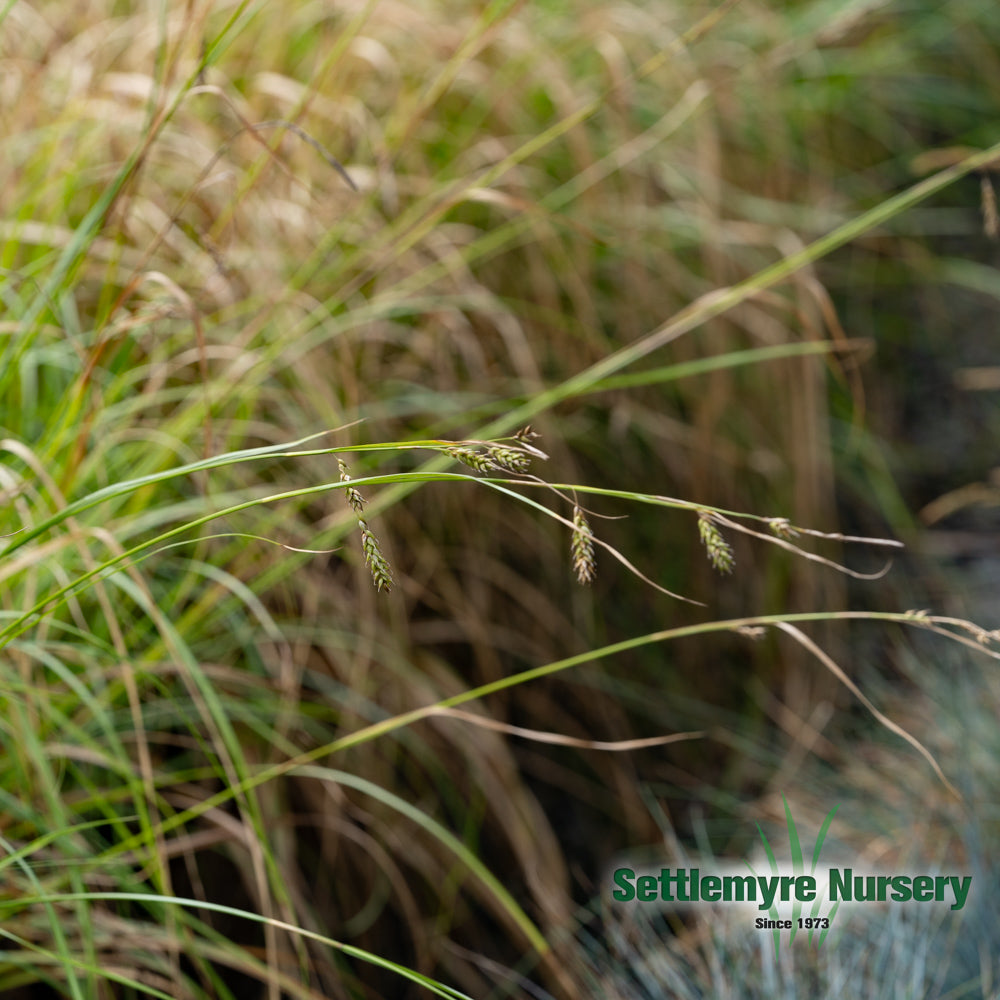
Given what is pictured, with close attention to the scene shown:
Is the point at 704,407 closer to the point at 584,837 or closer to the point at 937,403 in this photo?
the point at 584,837

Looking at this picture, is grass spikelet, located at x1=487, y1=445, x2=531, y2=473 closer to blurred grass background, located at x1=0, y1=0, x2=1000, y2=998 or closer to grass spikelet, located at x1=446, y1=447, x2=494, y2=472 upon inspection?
grass spikelet, located at x1=446, y1=447, x2=494, y2=472

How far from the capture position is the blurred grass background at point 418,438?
1.13 metres

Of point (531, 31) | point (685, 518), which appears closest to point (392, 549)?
point (685, 518)

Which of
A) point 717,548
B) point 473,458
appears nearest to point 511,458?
point 473,458

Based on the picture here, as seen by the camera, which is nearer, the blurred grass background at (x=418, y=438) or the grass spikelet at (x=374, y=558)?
the grass spikelet at (x=374, y=558)

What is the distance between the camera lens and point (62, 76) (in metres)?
1.61

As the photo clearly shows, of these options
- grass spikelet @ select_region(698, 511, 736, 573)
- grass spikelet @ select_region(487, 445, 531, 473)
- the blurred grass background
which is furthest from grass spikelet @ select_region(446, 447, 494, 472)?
the blurred grass background

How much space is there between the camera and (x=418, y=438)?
54.3 inches

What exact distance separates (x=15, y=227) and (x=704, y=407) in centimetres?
112

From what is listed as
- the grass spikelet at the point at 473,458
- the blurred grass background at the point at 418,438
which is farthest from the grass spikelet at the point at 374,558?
the blurred grass background at the point at 418,438

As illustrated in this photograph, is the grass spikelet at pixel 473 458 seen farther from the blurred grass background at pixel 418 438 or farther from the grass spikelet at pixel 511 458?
the blurred grass background at pixel 418 438

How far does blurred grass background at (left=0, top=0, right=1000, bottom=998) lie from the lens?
1.13m

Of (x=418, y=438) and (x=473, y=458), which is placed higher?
(x=473, y=458)

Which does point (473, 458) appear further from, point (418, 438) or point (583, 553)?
point (418, 438)
